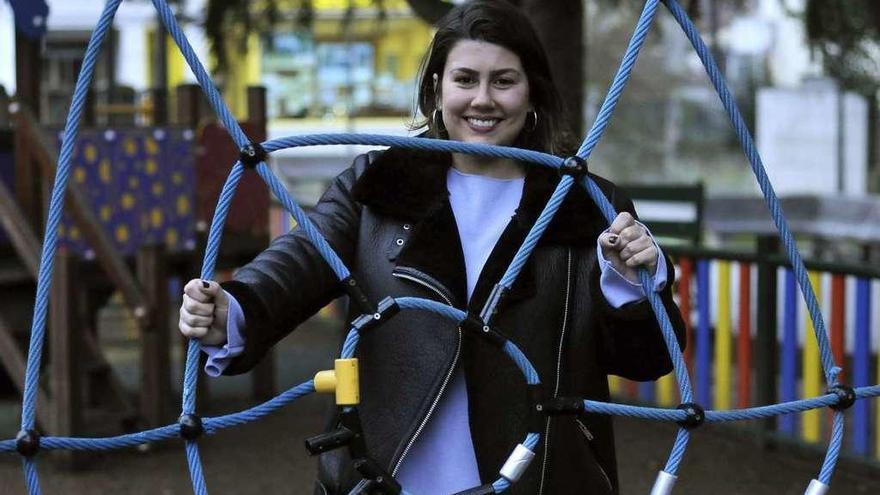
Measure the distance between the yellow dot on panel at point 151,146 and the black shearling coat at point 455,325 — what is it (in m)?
5.48

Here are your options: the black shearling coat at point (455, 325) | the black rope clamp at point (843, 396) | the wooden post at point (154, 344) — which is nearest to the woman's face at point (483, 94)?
the black shearling coat at point (455, 325)

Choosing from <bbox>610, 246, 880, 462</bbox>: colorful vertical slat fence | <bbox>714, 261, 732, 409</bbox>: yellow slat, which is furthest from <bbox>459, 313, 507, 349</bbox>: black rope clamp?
<bbox>714, 261, 732, 409</bbox>: yellow slat

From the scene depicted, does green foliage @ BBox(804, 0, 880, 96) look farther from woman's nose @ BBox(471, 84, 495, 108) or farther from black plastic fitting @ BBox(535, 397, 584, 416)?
black plastic fitting @ BBox(535, 397, 584, 416)

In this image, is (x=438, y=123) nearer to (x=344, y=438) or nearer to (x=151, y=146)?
(x=344, y=438)

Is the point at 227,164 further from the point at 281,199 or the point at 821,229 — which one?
the point at 821,229

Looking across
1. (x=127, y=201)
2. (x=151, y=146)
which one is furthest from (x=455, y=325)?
(x=151, y=146)

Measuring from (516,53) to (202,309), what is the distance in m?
0.75

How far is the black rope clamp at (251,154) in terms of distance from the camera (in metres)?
2.54

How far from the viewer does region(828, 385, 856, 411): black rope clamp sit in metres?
2.77

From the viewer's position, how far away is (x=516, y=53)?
2.72 meters

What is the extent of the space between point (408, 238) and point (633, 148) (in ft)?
80.8

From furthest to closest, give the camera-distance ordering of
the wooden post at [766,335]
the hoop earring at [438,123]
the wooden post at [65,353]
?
the wooden post at [766,335], the wooden post at [65,353], the hoop earring at [438,123]

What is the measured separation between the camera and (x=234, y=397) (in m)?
8.55

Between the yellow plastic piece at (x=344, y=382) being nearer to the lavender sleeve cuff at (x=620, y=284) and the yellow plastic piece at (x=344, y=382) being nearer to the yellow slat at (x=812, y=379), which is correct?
the lavender sleeve cuff at (x=620, y=284)
